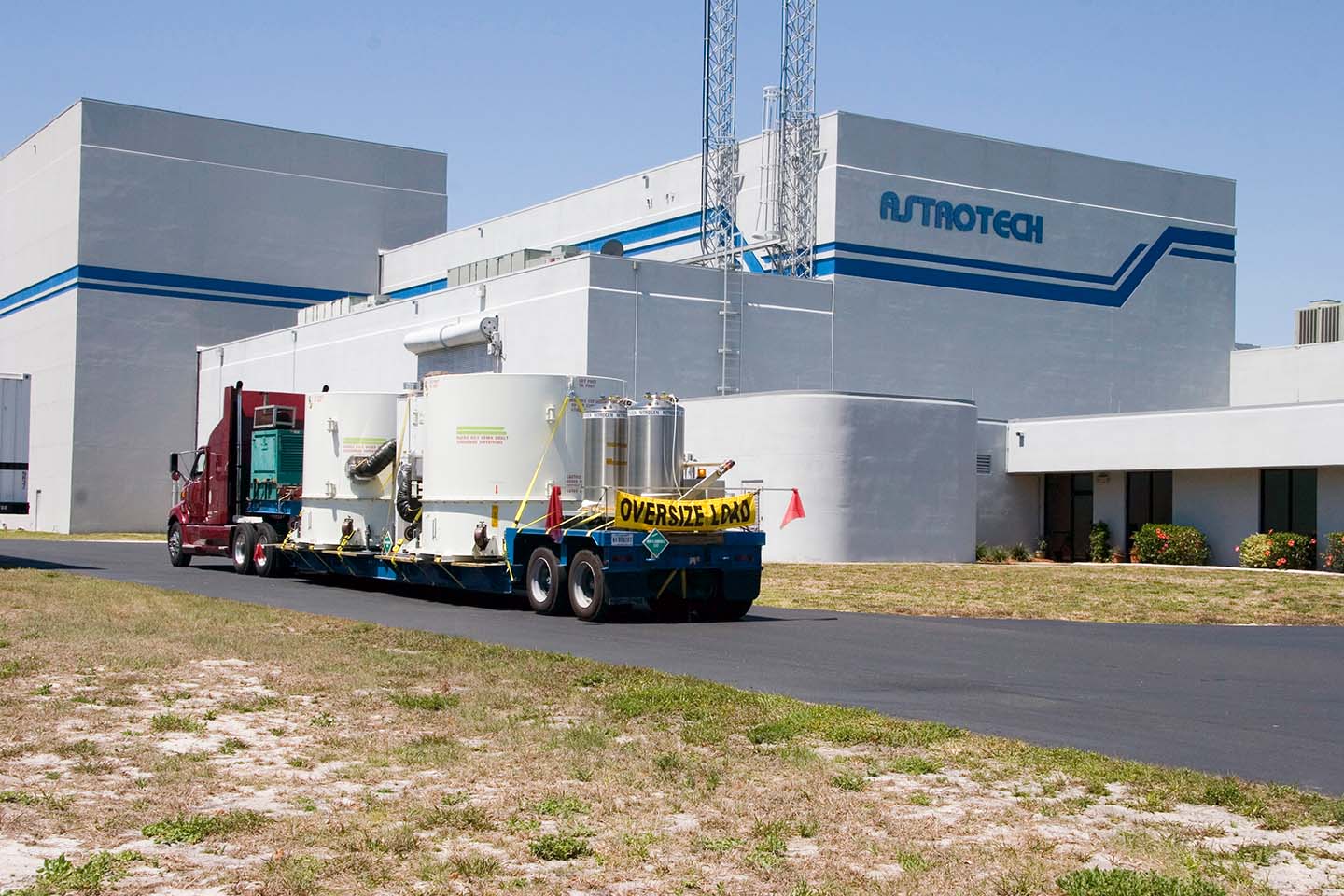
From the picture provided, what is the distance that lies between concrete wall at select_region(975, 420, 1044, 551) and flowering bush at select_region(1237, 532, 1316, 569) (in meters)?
7.12

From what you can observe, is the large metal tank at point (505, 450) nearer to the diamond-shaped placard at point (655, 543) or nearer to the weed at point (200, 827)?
the diamond-shaped placard at point (655, 543)

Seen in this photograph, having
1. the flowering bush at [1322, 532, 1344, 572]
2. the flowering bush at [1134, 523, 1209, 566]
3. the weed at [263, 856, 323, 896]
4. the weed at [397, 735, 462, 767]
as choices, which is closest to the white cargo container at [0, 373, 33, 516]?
the weed at [397, 735, 462, 767]

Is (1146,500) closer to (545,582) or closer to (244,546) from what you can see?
(244,546)

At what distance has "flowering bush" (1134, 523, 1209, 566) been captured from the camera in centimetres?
3731

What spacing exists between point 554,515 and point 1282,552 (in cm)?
2181

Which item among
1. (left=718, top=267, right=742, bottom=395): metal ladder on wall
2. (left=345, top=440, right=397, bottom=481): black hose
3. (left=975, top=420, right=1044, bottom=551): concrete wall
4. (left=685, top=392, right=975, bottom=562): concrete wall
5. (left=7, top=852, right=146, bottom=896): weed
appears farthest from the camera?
(left=718, top=267, right=742, bottom=395): metal ladder on wall

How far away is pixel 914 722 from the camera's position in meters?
10.5

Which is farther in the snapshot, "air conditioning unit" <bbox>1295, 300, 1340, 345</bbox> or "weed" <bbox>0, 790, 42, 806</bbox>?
"air conditioning unit" <bbox>1295, 300, 1340, 345</bbox>

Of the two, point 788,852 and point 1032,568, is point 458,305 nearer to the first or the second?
point 1032,568

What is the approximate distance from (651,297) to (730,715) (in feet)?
102

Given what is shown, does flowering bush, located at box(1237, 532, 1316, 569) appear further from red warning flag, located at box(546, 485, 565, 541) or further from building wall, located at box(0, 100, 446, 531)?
building wall, located at box(0, 100, 446, 531)

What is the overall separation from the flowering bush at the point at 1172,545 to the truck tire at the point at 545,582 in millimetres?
22215

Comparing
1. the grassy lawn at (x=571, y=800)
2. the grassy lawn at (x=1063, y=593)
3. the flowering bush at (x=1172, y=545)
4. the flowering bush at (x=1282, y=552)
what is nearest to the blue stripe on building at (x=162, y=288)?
the grassy lawn at (x=1063, y=593)

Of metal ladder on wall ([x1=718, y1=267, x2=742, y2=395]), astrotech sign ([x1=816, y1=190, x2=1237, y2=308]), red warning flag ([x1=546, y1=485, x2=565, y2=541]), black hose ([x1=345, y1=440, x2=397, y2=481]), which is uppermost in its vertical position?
astrotech sign ([x1=816, y1=190, x2=1237, y2=308])
